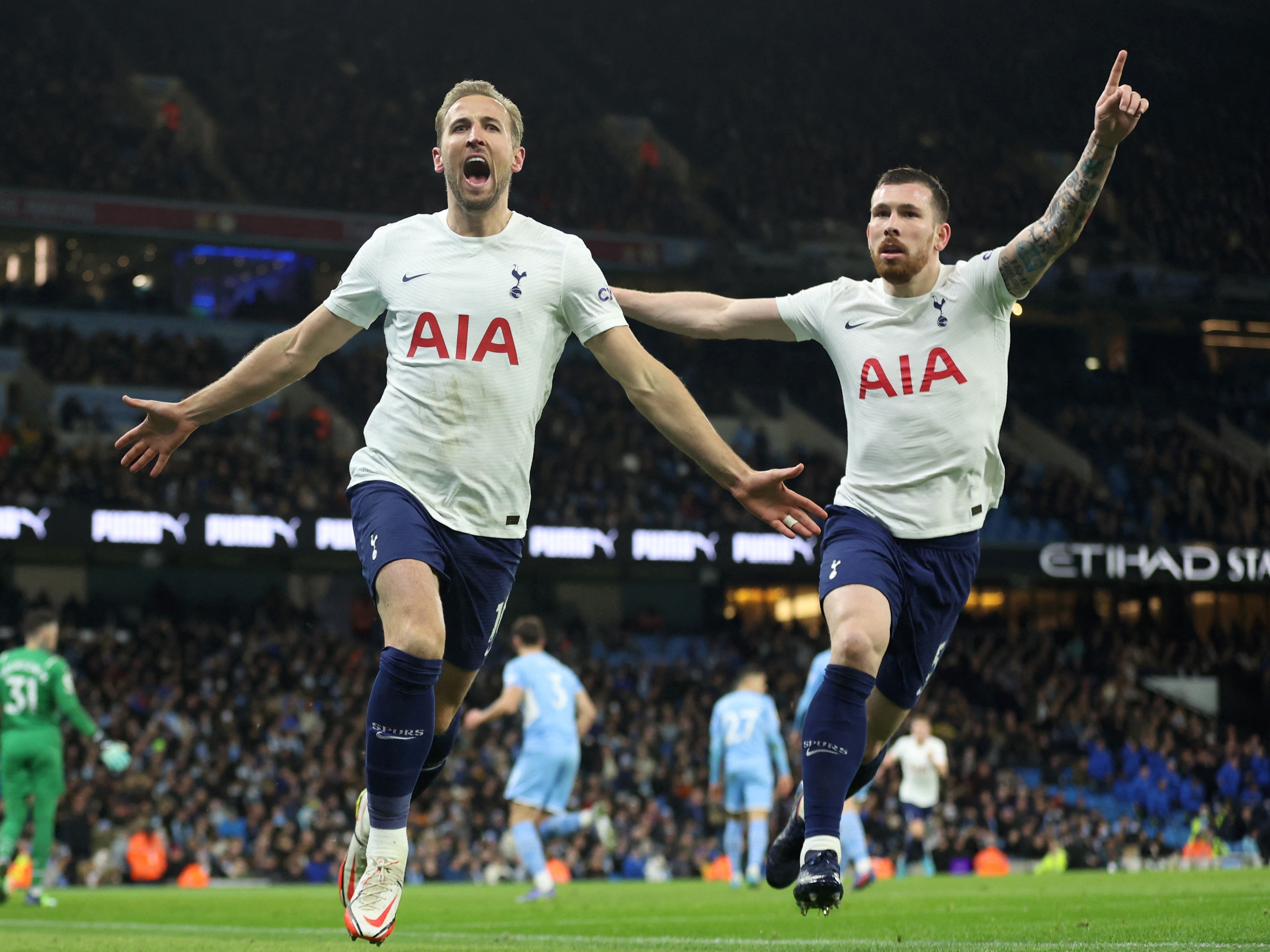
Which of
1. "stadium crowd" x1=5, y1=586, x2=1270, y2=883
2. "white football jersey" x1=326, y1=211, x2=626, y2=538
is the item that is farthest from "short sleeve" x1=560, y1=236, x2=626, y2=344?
"stadium crowd" x1=5, y1=586, x2=1270, y2=883

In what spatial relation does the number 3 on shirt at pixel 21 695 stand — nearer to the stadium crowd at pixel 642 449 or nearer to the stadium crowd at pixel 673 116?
the stadium crowd at pixel 642 449

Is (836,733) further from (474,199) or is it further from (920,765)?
(920,765)

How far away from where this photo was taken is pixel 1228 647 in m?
35.2

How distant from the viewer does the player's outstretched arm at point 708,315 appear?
23.5 ft

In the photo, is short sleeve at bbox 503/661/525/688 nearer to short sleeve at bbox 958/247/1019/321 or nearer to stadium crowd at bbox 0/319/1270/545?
short sleeve at bbox 958/247/1019/321

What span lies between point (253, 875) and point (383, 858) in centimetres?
1700

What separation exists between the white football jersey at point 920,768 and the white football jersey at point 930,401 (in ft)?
37.5

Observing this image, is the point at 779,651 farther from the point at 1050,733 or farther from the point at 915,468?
the point at 915,468

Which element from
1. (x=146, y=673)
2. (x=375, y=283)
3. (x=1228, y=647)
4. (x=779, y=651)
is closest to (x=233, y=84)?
(x=146, y=673)

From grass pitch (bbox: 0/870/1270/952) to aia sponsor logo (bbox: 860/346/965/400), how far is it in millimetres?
2419

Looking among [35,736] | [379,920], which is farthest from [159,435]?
[35,736]

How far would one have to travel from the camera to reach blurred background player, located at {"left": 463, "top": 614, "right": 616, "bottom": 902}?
45.3 feet

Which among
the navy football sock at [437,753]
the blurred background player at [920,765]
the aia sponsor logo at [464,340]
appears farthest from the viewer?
the blurred background player at [920,765]

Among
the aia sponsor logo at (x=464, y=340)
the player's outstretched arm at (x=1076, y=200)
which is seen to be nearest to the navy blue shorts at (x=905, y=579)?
the player's outstretched arm at (x=1076, y=200)
